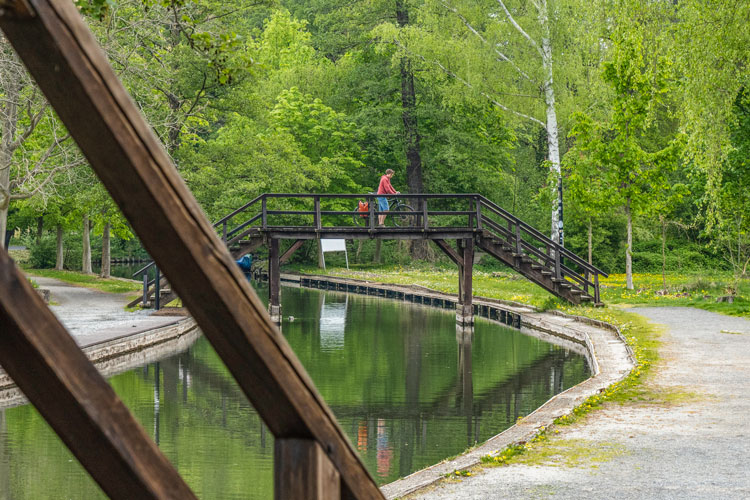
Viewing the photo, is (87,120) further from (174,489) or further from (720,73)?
(720,73)

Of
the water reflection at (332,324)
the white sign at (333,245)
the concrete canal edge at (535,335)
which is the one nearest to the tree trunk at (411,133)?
the white sign at (333,245)

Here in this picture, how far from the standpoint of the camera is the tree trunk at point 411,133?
153 ft

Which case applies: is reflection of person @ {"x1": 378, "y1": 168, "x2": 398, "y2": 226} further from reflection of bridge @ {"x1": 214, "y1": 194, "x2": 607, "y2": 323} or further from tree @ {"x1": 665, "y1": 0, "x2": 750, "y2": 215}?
tree @ {"x1": 665, "y1": 0, "x2": 750, "y2": 215}

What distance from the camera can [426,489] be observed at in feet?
24.7

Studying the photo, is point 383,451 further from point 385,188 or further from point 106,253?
point 106,253

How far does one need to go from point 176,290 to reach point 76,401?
0.96 ft

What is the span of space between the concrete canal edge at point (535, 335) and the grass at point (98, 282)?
8472mm

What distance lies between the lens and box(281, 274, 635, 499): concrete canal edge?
849 centimetres

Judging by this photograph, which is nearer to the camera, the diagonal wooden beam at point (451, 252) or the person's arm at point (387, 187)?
the diagonal wooden beam at point (451, 252)

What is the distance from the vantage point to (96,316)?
22.9m

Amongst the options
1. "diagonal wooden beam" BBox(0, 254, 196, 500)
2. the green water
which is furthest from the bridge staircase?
"diagonal wooden beam" BBox(0, 254, 196, 500)

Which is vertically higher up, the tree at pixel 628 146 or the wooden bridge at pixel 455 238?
the tree at pixel 628 146

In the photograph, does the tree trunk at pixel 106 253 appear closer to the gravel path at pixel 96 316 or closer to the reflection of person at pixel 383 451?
the gravel path at pixel 96 316

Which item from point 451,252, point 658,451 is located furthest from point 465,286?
point 658,451
